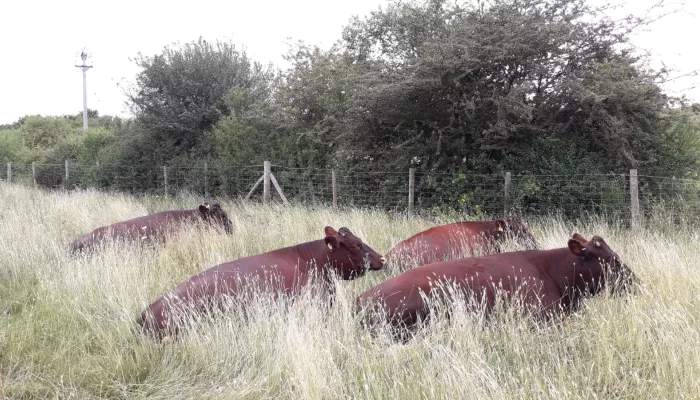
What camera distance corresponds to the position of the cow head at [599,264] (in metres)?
4.15

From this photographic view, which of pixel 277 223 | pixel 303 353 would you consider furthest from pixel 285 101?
pixel 303 353

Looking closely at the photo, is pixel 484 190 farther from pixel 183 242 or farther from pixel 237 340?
pixel 237 340

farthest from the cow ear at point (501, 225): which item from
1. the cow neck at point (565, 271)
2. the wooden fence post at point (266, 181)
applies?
the wooden fence post at point (266, 181)

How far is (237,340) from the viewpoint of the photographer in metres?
3.69

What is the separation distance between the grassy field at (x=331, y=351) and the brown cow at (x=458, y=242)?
2.78 feet

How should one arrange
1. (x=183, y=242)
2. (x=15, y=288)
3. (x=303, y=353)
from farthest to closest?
1. (x=183, y=242)
2. (x=15, y=288)
3. (x=303, y=353)

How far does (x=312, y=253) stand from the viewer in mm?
5109

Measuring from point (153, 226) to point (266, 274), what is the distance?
3.83 meters

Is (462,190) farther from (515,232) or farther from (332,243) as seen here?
(332,243)

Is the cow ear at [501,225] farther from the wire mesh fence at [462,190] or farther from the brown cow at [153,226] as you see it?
the brown cow at [153,226]

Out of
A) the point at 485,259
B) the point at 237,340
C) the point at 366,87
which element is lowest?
the point at 237,340

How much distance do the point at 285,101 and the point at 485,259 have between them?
11265mm

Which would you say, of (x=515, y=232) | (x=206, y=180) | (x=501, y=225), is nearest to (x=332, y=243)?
(x=501, y=225)

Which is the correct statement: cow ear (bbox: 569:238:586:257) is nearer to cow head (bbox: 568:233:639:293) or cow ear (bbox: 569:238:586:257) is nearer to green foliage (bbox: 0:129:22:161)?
cow head (bbox: 568:233:639:293)
